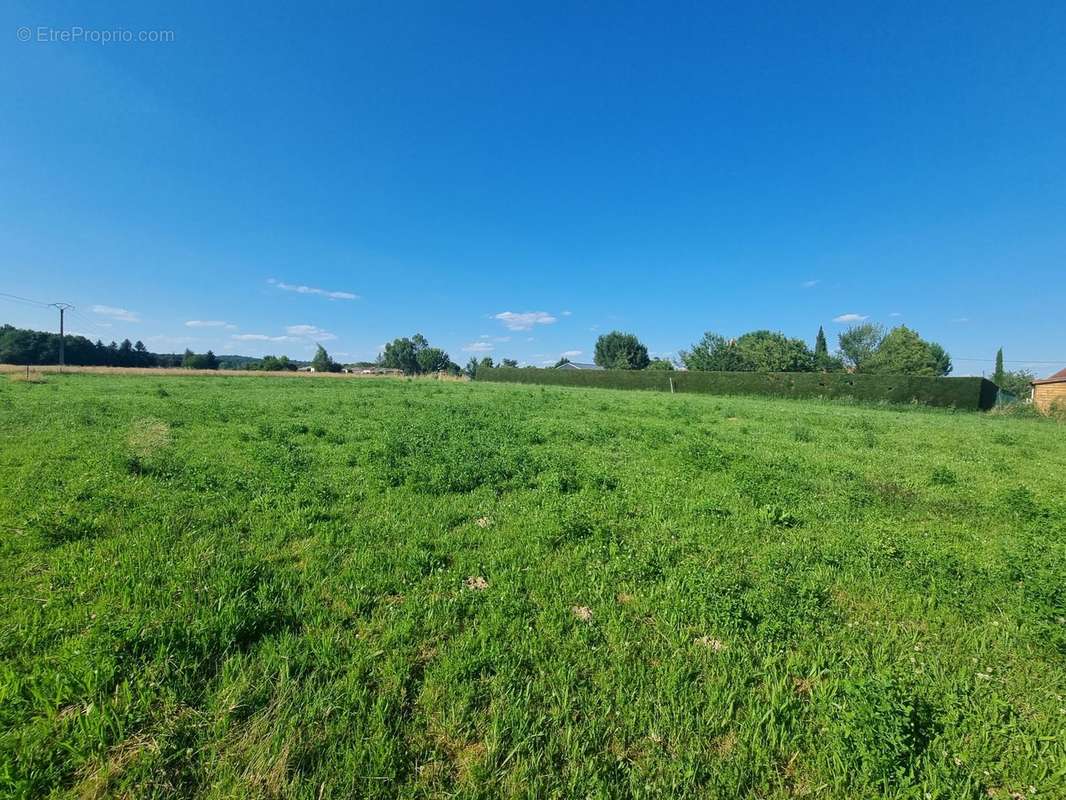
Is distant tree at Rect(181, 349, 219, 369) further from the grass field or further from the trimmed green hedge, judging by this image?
the grass field

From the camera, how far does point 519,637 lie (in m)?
2.89

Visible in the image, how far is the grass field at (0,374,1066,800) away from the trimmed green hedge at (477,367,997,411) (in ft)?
91.2

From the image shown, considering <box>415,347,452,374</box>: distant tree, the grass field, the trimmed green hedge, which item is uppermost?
<box>415,347,452,374</box>: distant tree

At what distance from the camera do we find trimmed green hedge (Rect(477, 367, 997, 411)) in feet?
86.4

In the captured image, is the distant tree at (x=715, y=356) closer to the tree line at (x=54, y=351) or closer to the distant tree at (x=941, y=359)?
the distant tree at (x=941, y=359)

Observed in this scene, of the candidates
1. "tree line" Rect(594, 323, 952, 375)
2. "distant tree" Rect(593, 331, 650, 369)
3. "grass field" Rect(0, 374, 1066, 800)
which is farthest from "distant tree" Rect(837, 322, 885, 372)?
"grass field" Rect(0, 374, 1066, 800)

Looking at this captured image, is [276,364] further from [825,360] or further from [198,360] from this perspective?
[825,360]

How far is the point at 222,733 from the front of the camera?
205cm

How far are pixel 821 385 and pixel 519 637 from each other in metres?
37.9

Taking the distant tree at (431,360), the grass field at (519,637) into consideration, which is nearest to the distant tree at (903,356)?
the grass field at (519,637)

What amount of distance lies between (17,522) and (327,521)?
3029 mm

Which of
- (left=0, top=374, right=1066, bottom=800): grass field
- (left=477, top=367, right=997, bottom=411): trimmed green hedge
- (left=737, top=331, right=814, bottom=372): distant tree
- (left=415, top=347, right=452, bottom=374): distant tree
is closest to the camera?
(left=0, top=374, right=1066, bottom=800): grass field

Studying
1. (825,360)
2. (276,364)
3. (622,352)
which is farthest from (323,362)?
(825,360)

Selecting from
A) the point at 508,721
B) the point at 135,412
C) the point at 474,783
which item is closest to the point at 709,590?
the point at 508,721
